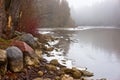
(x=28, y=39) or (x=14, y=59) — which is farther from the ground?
(x=28, y=39)

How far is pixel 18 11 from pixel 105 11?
372 feet

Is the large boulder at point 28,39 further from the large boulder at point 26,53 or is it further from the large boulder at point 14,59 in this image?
the large boulder at point 14,59

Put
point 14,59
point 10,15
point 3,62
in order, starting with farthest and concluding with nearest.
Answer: point 10,15, point 14,59, point 3,62

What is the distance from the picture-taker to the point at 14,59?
1109 cm

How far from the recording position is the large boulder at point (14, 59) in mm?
11031

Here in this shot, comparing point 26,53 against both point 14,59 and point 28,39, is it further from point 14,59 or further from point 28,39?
point 28,39

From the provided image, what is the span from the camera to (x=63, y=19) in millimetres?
71688

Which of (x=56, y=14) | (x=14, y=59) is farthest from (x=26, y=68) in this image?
(x=56, y=14)

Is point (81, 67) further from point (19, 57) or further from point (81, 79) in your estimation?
point (19, 57)

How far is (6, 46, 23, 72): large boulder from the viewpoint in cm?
1103

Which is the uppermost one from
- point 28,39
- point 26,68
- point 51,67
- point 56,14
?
point 56,14

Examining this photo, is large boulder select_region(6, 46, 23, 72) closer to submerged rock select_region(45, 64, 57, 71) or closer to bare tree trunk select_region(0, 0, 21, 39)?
submerged rock select_region(45, 64, 57, 71)

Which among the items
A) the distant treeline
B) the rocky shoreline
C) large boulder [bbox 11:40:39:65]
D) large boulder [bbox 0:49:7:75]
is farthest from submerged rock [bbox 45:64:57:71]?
the distant treeline

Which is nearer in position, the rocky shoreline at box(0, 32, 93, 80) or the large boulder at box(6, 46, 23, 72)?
the rocky shoreline at box(0, 32, 93, 80)
